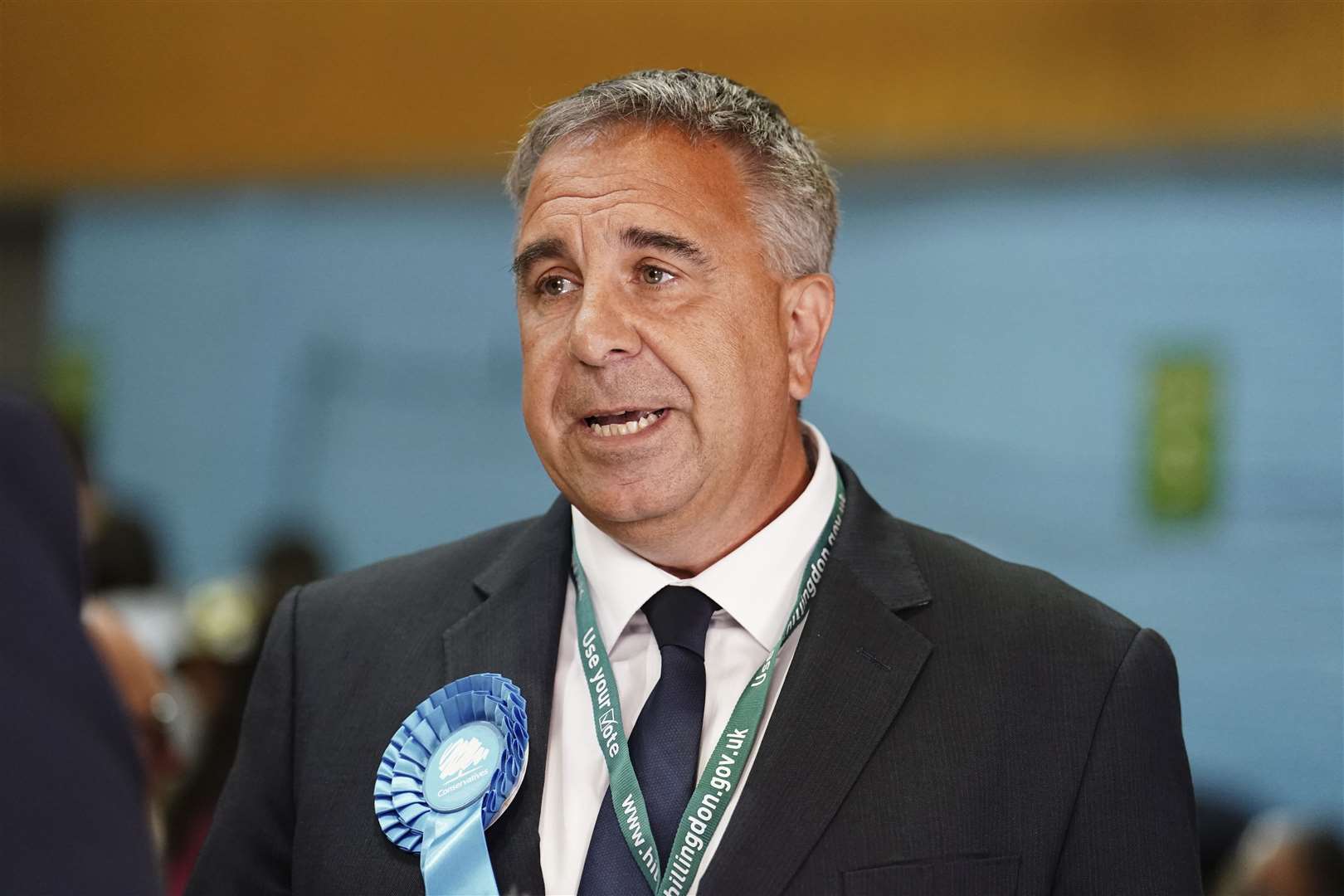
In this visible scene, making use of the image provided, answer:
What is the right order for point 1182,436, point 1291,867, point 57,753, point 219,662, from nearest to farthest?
point 57,753
point 1291,867
point 219,662
point 1182,436

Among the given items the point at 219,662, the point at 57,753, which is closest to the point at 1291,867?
the point at 219,662

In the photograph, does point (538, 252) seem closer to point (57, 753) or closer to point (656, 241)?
point (656, 241)

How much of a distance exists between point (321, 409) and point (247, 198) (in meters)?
0.88

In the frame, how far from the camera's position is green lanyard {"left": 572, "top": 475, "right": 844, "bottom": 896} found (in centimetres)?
156

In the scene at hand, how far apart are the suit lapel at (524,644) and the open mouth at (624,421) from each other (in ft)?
0.73

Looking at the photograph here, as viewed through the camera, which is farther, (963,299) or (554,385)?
(963,299)

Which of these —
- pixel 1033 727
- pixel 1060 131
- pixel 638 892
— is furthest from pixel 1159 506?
pixel 638 892

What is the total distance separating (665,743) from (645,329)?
0.50m

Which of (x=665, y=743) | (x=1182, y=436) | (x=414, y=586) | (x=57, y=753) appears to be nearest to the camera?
(x=57, y=753)

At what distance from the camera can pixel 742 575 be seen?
1803 millimetres

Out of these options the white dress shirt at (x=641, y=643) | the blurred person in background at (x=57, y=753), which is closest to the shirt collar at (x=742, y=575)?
the white dress shirt at (x=641, y=643)

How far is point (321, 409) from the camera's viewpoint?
5336mm

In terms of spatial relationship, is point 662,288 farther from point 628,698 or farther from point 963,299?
point 963,299

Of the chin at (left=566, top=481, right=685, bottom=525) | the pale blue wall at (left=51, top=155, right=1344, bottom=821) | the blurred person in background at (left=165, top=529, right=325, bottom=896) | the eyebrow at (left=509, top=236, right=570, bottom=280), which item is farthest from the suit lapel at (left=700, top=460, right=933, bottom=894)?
the pale blue wall at (left=51, top=155, right=1344, bottom=821)
